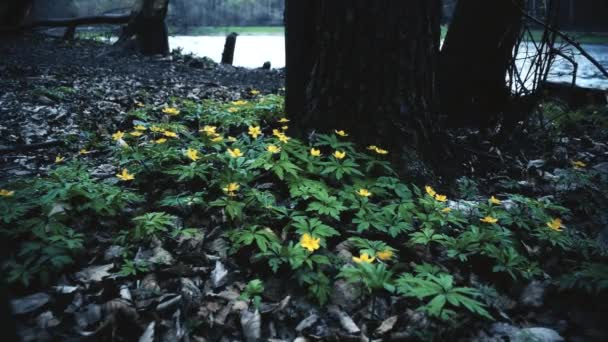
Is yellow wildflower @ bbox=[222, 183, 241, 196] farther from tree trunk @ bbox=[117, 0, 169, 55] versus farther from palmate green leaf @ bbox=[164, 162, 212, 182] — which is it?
tree trunk @ bbox=[117, 0, 169, 55]

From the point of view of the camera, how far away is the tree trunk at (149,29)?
983cm

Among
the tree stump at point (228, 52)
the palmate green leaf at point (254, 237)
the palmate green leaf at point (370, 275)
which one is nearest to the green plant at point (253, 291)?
the palmate green leaf at point (254, 237)

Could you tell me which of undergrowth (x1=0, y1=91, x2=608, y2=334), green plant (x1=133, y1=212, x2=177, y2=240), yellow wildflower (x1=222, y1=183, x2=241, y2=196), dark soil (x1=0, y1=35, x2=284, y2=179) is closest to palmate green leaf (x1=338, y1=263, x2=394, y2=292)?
undergrowth (x1=0, y1=91, x2=608, y2=334)

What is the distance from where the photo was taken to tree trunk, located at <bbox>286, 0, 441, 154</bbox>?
2473 mm

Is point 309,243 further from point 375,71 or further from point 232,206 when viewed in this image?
point 375,71

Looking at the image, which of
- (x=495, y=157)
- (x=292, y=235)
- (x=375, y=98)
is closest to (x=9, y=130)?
(x=292, y=235)

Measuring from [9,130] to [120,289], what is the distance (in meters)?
2.85

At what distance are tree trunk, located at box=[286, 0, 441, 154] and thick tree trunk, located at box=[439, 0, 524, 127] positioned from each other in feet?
4.27

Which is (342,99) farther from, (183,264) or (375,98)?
(183,264)

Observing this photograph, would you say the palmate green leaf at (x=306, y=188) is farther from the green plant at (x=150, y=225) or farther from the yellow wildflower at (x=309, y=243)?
the green plant at (x=150, y=225)

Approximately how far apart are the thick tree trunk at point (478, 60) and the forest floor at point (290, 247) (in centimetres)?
94

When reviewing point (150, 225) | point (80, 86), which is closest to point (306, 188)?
point (150, 225)

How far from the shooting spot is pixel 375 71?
2.56 m

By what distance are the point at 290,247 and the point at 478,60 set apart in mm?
3077
